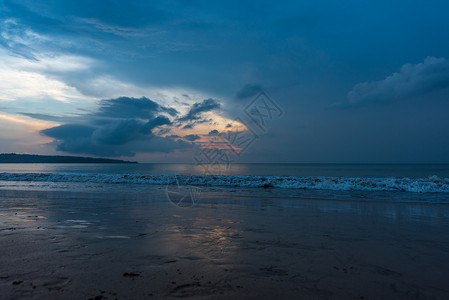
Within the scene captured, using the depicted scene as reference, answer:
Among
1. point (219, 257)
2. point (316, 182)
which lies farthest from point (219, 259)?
point (316, 182)

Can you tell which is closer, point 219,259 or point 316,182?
point 219,259

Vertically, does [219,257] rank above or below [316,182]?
below

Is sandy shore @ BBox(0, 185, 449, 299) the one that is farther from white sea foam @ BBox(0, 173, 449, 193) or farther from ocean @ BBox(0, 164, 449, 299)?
white sea foam @ BBox(0, 173, 449, 193)

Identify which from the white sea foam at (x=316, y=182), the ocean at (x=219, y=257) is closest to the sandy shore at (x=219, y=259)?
the ocean at (x=219, y=257)

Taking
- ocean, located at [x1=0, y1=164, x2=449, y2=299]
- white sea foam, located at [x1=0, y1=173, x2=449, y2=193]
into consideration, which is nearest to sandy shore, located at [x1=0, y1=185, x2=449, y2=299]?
ocean, located at [x1=0, y1=164, x2=449, y2=299]

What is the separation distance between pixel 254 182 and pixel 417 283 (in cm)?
2044

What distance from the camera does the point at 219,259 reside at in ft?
13.2

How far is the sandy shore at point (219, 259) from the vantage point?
3.00 meters

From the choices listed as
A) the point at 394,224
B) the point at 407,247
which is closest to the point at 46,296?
the point at 407,247

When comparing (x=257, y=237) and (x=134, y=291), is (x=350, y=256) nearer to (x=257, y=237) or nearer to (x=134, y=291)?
(x=257, y=237)

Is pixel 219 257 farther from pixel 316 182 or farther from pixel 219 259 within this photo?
pixel 316 182

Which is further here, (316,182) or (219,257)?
(316,182)

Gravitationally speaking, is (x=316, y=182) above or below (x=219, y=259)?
above

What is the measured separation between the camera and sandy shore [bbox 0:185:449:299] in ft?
9.85
